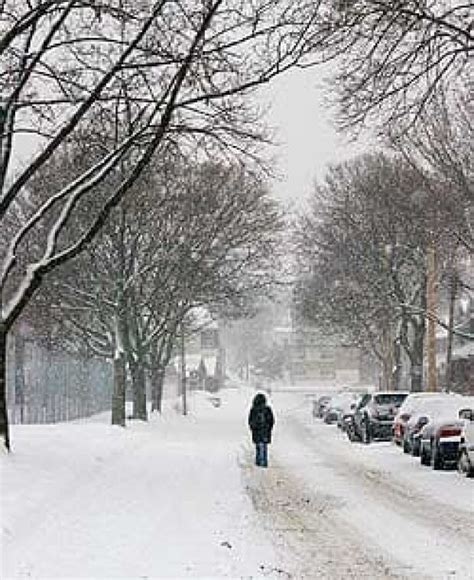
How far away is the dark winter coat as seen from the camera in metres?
27.1

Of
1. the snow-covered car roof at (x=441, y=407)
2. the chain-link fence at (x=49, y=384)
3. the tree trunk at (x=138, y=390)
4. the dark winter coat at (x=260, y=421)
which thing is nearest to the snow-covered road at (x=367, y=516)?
the dark winter coat at (x=260, y=421)

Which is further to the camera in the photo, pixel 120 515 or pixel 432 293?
pixel 432 293

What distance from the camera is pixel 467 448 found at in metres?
23.7

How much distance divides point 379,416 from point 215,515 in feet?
82.3

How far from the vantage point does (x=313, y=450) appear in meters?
37.1

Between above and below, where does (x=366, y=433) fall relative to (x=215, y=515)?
below

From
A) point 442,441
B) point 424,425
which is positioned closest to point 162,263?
point 424,425

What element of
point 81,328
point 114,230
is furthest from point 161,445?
point 81,328

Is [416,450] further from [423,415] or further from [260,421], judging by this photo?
[260,421]

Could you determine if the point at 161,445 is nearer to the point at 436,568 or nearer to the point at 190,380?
the point at 436,568

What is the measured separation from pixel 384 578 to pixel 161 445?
21.4 meters

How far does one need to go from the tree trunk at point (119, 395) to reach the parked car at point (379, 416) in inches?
309

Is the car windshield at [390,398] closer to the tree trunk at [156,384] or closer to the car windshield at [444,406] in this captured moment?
the car windshield at [444,406]

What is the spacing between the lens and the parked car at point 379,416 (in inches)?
1580
